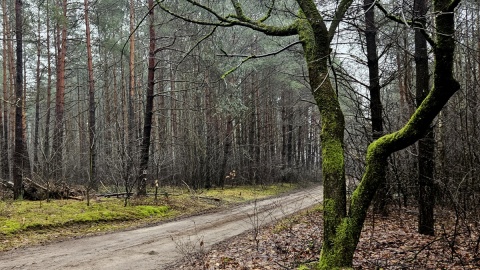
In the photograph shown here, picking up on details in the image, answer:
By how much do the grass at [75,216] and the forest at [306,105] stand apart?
39.3 inches

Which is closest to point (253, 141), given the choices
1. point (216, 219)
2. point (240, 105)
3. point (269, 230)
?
point (240, 105)

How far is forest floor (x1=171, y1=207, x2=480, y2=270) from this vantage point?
5.86 meters

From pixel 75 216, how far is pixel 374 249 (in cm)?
851

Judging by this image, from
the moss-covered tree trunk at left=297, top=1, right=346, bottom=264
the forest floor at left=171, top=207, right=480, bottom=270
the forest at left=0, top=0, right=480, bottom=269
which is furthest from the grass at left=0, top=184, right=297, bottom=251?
the moss-covered tree trunk at left=297, top=1, right=346, bottom=264

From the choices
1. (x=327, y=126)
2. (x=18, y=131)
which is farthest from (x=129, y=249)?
(x=18, y=131)

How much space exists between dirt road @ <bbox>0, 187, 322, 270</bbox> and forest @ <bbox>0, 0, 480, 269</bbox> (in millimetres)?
3472

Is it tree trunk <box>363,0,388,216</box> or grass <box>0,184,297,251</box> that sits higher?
tree trunk <box>363,0,388,216</box>

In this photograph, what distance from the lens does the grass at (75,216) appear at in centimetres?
899

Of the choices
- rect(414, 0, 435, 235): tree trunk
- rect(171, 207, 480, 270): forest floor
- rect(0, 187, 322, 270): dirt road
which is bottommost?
rect(0, 187, 322, 270): dirt road

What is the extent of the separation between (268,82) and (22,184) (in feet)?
61.9

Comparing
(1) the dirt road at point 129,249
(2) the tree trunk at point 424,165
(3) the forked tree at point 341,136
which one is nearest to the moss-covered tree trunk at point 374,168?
(3) the forked tree at point 341,136

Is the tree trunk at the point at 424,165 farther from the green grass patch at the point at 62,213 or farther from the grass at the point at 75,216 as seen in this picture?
the green grass patch at the point at 62,213

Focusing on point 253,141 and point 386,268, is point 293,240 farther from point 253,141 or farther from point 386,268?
point 253,141

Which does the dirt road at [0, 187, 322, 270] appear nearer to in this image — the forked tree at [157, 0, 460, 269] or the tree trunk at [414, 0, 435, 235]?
the forked tree at [157, 0, 460, 269]
